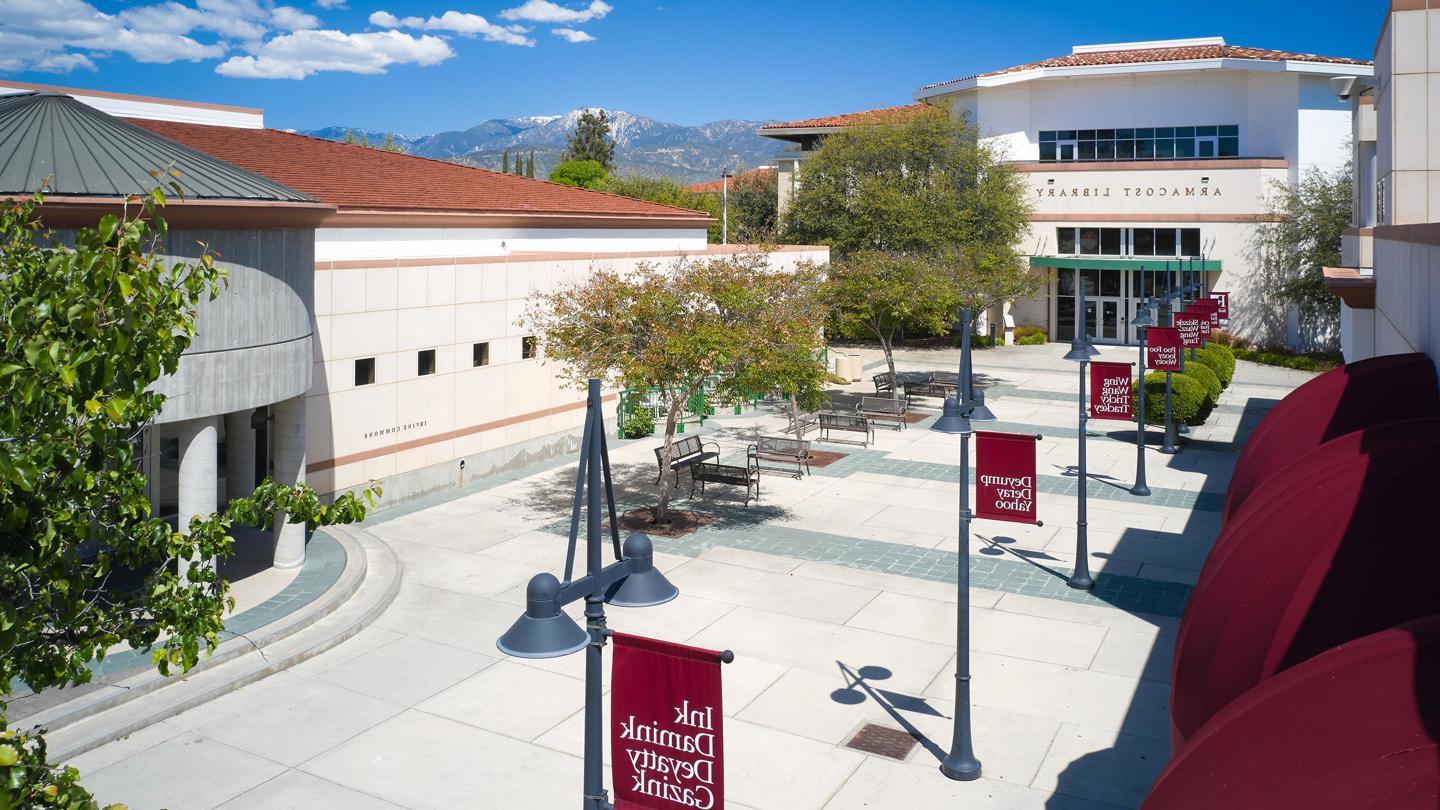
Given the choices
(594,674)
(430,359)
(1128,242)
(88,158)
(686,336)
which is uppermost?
(1128,242)

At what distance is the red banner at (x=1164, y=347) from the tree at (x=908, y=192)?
2298 cm

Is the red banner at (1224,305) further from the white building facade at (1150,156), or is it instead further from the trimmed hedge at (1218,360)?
the white building facade at (1150,156)

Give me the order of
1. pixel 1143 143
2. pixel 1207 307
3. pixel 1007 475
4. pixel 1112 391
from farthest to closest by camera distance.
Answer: pixel 1143 143 < pixel 1207 307 < pixel 1112 391 < pixel 1007 475

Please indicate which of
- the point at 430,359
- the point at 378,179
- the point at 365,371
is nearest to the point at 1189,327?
the point at 430,359

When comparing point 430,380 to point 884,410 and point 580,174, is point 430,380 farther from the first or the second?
point 580,174

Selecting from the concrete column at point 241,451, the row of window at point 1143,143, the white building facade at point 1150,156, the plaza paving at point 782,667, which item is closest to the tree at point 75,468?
the plaza paving at point 782,667

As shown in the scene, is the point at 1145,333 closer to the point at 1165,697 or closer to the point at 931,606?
the point at 931,606

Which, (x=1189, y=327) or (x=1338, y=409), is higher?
(x=1189, y=327)

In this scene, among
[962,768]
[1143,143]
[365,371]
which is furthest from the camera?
[1143,143]

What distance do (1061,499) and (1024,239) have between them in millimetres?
31275

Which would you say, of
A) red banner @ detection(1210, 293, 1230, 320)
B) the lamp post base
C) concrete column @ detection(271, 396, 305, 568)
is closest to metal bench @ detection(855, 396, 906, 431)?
red banner @ detection(1210, 293, 1230, 320)

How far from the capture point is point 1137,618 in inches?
610

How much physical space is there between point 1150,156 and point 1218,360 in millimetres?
22614

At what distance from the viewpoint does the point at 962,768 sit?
11.1 m
